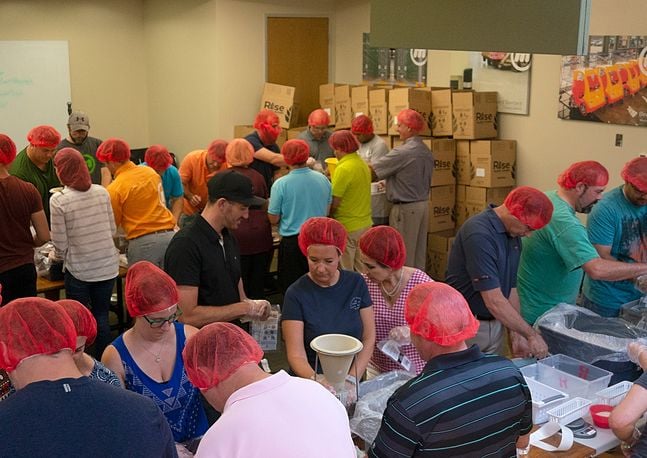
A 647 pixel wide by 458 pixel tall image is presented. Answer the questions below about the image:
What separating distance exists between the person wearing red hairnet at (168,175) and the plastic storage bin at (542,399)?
10.6ft

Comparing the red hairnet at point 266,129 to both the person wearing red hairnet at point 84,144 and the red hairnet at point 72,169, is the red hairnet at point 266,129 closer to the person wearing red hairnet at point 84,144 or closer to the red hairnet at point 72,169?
the person wearing red hairnet at point 84,144

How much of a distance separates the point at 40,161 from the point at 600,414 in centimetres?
414

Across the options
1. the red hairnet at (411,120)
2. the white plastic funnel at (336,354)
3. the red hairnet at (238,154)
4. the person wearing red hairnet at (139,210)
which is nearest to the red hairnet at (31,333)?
the white plastic funnel at (336,354)

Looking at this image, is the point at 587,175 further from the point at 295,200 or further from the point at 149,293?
the point at 149,293

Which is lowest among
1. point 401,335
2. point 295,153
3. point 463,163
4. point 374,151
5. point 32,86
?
point 401,335

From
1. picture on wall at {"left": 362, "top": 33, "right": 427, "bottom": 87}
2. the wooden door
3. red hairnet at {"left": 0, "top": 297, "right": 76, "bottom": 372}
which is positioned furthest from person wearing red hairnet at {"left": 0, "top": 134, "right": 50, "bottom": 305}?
the wooden door

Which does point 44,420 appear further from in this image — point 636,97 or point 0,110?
point 0,110

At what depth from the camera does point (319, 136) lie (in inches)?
268

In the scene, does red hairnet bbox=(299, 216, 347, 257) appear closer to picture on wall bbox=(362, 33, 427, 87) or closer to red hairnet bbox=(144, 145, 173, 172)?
red hairnet bbox=(144, 145, 173, 172)

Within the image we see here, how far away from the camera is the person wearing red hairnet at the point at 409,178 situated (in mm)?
6258

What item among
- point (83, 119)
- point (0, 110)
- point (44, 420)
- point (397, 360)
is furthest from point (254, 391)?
point (0, 110)

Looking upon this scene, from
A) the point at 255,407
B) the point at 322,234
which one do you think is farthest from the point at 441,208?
the point at 255,407

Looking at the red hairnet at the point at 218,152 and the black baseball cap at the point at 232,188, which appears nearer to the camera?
the black baseball cap at the point at 232,188

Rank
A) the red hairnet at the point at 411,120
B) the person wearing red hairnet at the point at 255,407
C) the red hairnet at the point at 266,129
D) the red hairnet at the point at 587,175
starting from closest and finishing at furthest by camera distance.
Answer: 1. the person wearing red hairnet at the point at 255,407
2. the red hairnet at the point at 587,175
3. the red hairnet at the point at 266,129
4. the red hairnet at the point at 411,120
